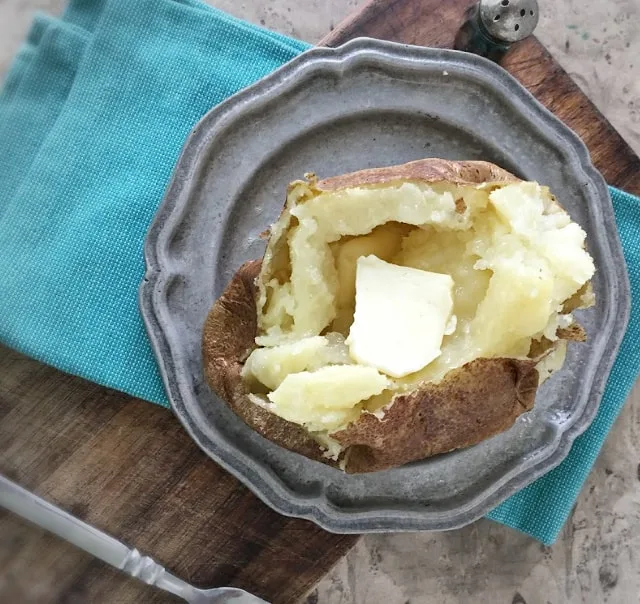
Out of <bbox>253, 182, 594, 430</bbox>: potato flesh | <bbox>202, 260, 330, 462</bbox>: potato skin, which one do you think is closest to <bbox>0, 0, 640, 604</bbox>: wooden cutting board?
<bbox>202, 260, 330, 462</bbox>: potato skin

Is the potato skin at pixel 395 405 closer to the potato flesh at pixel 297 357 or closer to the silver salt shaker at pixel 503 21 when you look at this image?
the potato flesh at pixel 297 357

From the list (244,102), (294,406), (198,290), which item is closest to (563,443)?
(294,406)

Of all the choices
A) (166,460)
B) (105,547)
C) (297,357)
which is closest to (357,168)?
(297,357)

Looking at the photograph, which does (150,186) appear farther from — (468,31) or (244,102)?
(468,31)

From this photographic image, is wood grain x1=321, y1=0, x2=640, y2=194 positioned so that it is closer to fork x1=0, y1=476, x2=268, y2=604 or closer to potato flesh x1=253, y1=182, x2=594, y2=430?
potato flesh x1=253, y1=182, x2=594, y2=430

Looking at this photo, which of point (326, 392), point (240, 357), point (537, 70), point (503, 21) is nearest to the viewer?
point (326, 392)

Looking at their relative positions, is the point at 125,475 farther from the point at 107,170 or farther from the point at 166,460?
the point at 107,170
